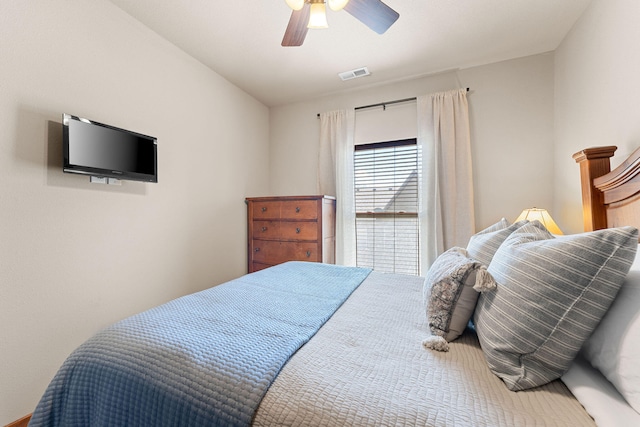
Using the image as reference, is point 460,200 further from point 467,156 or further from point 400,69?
point 400,69

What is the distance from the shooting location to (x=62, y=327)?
5.28 ft

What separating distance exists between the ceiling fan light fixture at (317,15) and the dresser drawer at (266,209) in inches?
69.9

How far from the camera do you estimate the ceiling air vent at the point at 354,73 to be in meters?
2.71

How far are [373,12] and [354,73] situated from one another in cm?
128

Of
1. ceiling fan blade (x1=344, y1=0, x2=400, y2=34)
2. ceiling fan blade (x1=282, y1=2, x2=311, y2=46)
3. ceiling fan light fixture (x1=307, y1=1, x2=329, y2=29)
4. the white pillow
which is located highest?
ceiling fan blade (x1=282, y1=2, x2=311, y2=46)

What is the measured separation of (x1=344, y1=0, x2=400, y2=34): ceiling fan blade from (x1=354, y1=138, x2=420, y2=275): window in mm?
1519

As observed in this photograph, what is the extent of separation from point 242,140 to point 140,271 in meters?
1.81

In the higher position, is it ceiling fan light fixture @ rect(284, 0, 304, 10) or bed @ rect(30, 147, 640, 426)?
ceiling fan light fixture @ rect(284, 0, 304, 10)

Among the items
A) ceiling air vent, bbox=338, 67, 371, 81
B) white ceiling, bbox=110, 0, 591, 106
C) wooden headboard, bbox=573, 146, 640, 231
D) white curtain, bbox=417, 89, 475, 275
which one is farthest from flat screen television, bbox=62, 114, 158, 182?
wooden headboard, bbox=573, 146, 640, 231

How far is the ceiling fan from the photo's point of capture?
4.67 feet

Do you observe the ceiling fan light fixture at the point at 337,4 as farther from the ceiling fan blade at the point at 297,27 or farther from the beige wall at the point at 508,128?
the beige wall at the point at 508,128

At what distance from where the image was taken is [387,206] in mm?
3039

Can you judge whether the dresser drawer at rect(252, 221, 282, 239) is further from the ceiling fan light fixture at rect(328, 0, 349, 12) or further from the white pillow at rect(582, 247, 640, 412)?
the white pillow at rect(582, 247, 640, 412)

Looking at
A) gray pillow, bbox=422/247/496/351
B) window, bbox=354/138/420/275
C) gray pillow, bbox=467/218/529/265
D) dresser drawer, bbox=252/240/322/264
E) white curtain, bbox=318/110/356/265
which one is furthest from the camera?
white curtain, bbox=318/110/356/265
